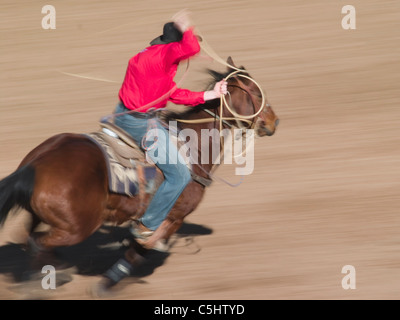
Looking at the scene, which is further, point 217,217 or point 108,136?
point 217,217

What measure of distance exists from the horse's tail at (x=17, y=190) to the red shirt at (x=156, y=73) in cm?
105

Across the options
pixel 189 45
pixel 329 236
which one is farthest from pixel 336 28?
pixel 189 45

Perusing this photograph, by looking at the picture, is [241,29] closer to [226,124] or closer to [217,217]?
[217,217]

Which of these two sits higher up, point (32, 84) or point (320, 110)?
point (32, 84)

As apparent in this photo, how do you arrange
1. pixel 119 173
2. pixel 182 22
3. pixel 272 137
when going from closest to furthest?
pixel 119 173 → pixel 182 22 → pixel 272 137

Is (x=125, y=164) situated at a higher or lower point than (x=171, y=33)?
lower

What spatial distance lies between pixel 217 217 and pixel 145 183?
180 cm

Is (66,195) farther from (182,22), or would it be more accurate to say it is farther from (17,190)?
(182,22)

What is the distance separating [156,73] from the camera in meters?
5.46

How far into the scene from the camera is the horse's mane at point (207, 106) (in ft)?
19.2

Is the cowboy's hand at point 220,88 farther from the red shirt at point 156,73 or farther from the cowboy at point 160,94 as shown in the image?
the red shirt at point 156,73

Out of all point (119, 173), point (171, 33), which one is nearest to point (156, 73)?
point (171, 33)

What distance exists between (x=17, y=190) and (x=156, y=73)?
4.67 feet

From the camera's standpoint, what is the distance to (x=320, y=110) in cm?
951
